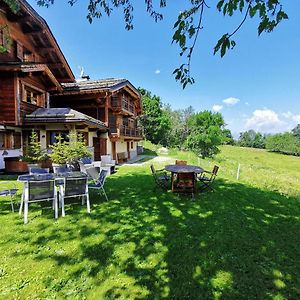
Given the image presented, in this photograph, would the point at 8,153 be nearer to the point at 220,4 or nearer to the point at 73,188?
the point at 73,188

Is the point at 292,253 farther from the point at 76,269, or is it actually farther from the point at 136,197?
the point at 136,197

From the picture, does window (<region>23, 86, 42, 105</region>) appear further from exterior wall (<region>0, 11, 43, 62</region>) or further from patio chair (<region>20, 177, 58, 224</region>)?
patio chair (<region>20, 177, 58, 224</region>)

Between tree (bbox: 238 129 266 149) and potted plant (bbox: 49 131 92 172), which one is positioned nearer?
potted plant (bbox: 49 131 92 172)

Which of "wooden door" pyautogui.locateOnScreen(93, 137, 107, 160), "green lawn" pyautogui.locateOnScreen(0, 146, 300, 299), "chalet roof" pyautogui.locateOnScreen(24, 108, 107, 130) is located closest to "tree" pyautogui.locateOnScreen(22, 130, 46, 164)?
"chalet roof" pyautogui.locateOnScreen(24, 108, 107, 130)

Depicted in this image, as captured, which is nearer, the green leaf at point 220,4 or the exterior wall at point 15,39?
the green leaf at point 220,4

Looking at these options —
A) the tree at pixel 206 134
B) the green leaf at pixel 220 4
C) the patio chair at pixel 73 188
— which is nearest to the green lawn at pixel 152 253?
the patio chair at pixel 73 188

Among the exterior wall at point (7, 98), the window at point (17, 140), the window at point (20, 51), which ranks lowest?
the window at point (17, 140)

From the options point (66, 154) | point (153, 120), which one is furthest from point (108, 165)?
point (153, 120)

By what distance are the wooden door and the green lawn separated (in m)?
10.8

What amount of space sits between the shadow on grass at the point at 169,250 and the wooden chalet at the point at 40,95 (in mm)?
7643

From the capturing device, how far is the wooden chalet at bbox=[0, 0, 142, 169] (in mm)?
10328

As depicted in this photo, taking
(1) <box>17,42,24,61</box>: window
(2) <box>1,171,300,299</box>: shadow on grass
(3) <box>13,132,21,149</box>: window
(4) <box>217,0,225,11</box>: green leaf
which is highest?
(1) <box>17,42,24,61</box>: window

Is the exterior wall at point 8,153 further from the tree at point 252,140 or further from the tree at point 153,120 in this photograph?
the tree at point 252,140

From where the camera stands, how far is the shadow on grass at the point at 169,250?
266 centimetres
